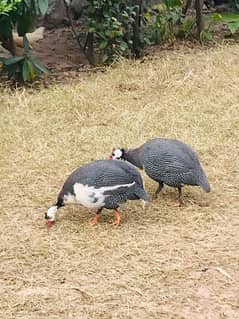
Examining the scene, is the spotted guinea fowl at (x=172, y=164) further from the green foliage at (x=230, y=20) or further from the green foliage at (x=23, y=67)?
the green foliage at (x=230, y=20)

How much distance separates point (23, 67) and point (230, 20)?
2867mm

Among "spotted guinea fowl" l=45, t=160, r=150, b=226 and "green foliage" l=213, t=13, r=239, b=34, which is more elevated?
"spotted guinea fowl" l=45, t=160, r=150, b=226

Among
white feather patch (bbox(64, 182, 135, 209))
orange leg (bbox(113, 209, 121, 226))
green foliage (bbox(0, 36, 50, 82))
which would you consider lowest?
green foliage (bbox(0, 36, 50, 82))

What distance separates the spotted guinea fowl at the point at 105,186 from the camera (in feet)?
12.5

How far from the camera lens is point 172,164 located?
4.08m

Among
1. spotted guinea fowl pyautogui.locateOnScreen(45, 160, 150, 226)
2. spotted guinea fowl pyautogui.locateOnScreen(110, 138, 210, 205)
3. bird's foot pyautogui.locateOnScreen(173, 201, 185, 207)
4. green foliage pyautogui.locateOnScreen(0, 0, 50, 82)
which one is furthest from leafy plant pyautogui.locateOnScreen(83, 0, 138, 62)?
spotted guinea fowl pyautogui.locateOnScreen(45, 160, 150, 226)

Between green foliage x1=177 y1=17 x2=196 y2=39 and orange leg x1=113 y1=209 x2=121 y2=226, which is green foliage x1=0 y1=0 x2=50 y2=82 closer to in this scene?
green foliage x1=177 y1=17 x2=196 y2=39

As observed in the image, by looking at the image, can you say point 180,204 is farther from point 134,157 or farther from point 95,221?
point 95,221

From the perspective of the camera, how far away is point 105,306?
317 centimetres

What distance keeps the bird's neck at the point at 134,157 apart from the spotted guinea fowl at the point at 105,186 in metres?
0.34

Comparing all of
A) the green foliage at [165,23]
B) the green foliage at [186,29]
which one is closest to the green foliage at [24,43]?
the green foliage at [165,23]

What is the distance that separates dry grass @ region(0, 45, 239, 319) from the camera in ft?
10.6

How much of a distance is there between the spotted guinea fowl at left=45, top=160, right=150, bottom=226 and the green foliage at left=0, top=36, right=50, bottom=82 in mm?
3104

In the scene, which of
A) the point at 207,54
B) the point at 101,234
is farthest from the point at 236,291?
the point at 207,54
